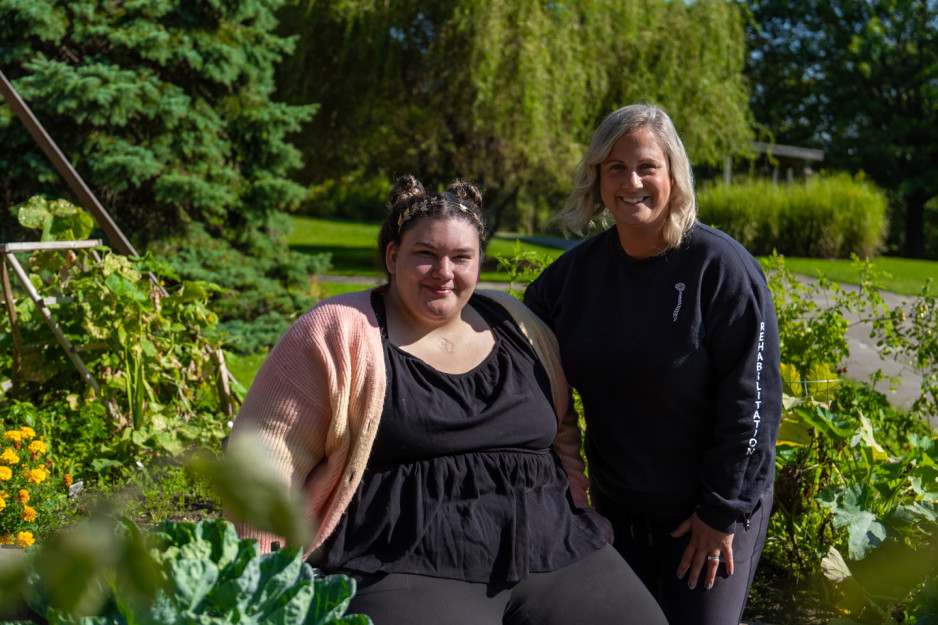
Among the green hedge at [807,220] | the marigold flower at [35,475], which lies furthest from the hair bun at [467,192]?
the green hedge at [807,220]

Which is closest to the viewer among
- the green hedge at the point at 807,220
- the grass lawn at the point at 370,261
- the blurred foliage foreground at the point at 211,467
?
the blurred foliage foreground at the point at 211,467

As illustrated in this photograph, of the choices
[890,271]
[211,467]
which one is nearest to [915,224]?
[890,271]

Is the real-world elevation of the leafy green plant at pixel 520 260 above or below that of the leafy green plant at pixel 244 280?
above

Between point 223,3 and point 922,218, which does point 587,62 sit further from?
point 922,218

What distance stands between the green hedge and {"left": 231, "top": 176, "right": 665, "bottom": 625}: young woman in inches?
621

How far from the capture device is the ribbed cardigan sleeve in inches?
74.9

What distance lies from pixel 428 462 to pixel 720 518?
70 cm

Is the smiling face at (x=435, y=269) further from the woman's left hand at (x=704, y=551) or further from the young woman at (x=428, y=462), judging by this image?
the woman's left hand at (x=704, y=551)

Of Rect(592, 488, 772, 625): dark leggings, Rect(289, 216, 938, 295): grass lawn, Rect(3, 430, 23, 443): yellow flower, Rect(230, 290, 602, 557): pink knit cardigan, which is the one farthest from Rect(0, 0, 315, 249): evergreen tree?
Rect(592, 488, 772, 625): dark leggings

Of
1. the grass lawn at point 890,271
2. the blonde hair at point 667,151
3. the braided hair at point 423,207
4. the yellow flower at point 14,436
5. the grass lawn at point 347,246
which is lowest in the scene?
the grass lawn at point 347,246

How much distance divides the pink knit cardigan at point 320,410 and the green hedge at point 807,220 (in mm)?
16036

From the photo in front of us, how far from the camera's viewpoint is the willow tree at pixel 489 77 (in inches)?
471

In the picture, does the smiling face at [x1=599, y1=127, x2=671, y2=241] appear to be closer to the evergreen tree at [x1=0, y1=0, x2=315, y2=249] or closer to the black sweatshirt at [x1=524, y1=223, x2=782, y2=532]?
the black sweatshirt at [x1=524, y1=223, x2=782, y2=532]

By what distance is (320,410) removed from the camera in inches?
75.9
